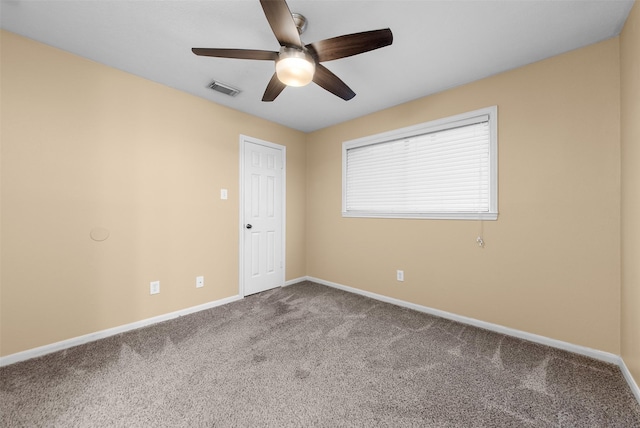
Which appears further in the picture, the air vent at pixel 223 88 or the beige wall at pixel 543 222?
the air vent at pixel 223 88

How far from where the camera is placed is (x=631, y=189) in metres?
1.72

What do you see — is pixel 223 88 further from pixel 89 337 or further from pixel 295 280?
pixel 295 280

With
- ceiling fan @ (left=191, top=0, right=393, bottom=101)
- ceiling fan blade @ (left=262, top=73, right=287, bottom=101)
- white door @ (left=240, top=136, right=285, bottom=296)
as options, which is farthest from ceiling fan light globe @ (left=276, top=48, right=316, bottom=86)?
white door @ (left=240, top=136, right=285, bottom=296)

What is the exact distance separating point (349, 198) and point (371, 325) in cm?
182

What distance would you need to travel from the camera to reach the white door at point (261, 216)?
11.5 ft

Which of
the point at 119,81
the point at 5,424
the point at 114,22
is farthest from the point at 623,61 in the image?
the point at 5,424

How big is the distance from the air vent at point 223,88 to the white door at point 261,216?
25.8 inches

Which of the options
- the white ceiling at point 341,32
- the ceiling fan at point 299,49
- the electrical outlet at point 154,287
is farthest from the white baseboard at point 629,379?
the electrical outlet at point 154,287

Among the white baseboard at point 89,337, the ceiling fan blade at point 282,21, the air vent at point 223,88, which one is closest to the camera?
the ceiling fan blade at point 282,21

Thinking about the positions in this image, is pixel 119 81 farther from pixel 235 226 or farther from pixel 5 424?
pixel 5 424

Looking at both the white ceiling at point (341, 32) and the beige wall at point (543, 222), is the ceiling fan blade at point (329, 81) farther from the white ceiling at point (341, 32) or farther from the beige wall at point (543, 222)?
the beige wall at point (543, 222)

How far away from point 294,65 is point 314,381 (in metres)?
2.10

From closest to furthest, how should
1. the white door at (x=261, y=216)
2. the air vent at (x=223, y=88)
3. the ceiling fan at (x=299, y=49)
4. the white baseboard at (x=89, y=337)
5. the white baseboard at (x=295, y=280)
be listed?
the ceiling fan at (x=299, y=49) → the white baseboard at (x=89, y=337) → the air vent at (x=223, y=88) → the white door at (x=261, y=216) → the white baseboard at (x=295, y=280)

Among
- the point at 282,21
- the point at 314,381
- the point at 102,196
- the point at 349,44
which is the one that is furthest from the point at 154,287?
the point at 349,44
